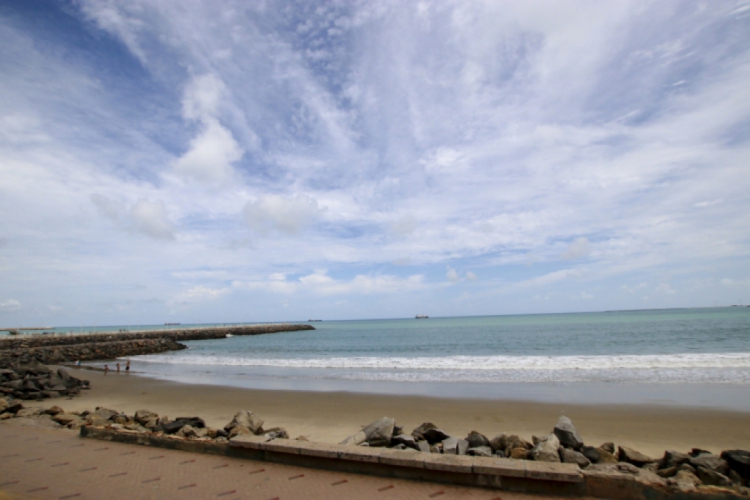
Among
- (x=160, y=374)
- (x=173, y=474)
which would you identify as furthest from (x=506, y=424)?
(x=160, y=374)

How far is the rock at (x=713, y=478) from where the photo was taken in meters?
4.96

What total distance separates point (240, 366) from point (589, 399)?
71.7ft

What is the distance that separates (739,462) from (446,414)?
23.7 feet

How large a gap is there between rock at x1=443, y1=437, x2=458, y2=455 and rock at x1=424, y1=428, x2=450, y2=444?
406 millimetres

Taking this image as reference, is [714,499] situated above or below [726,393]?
above

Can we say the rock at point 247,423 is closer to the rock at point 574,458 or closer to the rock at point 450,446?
the rock at point 450,446

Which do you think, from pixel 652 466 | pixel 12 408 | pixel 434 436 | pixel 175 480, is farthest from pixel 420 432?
pixel 12 408

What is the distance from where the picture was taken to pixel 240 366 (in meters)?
27.3

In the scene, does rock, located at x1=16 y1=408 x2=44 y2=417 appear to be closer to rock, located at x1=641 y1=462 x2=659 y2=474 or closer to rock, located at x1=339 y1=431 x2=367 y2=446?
rock, located at x1=339 y1=431 x2=367 y2=446

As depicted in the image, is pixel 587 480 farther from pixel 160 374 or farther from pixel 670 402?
pixel 160 374

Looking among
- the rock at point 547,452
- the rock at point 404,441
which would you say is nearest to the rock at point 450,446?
the rock at point 404,441

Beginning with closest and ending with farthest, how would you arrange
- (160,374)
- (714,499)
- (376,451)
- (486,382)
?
(714,499) < (376,451) < (486,382) < (160,374)

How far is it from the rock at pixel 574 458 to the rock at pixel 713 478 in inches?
53.0

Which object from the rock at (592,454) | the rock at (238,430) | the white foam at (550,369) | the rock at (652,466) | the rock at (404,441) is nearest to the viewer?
the rock at (652,466)
